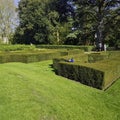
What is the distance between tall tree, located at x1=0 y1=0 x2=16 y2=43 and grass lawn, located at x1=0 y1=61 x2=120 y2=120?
46.2 metres

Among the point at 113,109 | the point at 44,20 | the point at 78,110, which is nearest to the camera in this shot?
the point at 78,110

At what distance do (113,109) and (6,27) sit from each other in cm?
5085

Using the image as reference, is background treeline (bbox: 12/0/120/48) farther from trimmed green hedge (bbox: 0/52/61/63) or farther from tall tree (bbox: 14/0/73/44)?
trimmed green hedge (bbox: 0/52/61/63)

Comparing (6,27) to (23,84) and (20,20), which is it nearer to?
(20,20)

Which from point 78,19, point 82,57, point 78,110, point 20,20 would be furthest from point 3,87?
point 20,20

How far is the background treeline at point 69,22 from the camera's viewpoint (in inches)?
1526

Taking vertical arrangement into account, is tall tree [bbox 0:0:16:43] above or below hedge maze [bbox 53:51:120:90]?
above

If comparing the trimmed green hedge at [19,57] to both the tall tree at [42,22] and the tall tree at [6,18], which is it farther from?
the tall tree at [6,18]

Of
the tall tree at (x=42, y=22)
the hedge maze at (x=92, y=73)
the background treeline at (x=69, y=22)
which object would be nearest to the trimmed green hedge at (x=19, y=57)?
the hedge maze at (x=92, y=73)

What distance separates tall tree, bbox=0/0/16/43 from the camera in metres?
53.7

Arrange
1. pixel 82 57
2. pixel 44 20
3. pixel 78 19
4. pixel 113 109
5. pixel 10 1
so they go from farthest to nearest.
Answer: pixel 10 1, pixel 44 20, pixel 78 19, pixel 82 57, pixel 113 109

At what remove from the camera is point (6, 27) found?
2210 inches

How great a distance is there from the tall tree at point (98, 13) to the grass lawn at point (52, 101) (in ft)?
97.0

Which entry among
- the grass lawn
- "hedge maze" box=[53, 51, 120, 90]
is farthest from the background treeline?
the grass lawn
